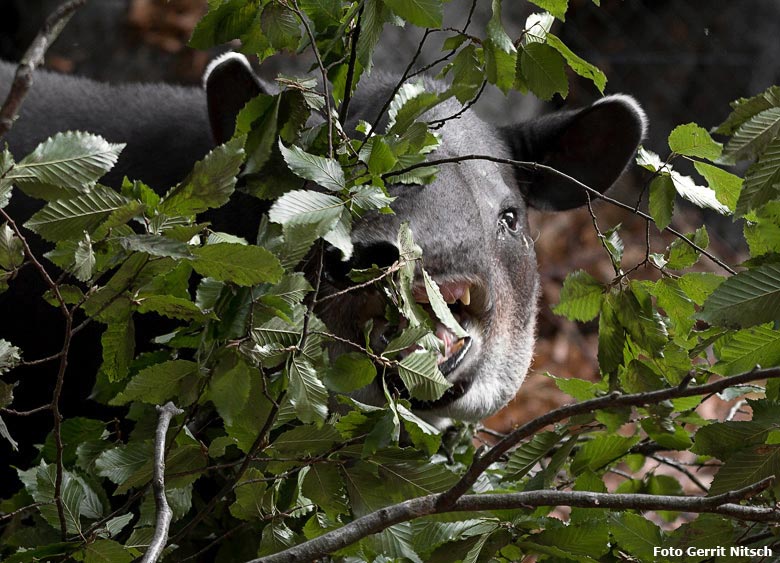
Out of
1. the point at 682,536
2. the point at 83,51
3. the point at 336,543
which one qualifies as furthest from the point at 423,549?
the point at 83,51

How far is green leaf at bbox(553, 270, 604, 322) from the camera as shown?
210 centimetres

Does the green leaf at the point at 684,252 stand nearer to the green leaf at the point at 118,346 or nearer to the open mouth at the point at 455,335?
the open mouth at the point at 455,335

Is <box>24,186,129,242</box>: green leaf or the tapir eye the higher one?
<box>24,186,129,242</box>: green leaf

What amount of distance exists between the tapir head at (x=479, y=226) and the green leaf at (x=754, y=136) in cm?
65

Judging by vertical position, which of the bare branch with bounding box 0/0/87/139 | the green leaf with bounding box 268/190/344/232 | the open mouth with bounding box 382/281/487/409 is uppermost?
the bare branch with bounding box 0/0/87/139

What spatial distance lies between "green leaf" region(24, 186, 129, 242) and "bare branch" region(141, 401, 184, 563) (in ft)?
1.23

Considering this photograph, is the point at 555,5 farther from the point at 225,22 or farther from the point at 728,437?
the point at 728,437

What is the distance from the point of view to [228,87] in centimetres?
282

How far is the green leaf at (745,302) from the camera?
1.65 meters

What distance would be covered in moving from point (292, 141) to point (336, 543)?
683 millimetres

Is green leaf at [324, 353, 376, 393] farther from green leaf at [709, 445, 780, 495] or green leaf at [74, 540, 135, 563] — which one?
green leaf at [709, 445, 780, 495]

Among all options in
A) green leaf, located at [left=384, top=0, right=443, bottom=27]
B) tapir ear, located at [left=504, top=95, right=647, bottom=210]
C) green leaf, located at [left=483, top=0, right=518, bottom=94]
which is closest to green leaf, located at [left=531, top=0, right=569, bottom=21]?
green leaf, located at [left=483, top=0, right=518, bottom=94]

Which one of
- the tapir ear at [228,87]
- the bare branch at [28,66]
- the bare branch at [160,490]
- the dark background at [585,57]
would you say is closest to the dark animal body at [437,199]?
the tapir ear at [228,87]

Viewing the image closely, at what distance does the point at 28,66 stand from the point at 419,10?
2.32 ft
